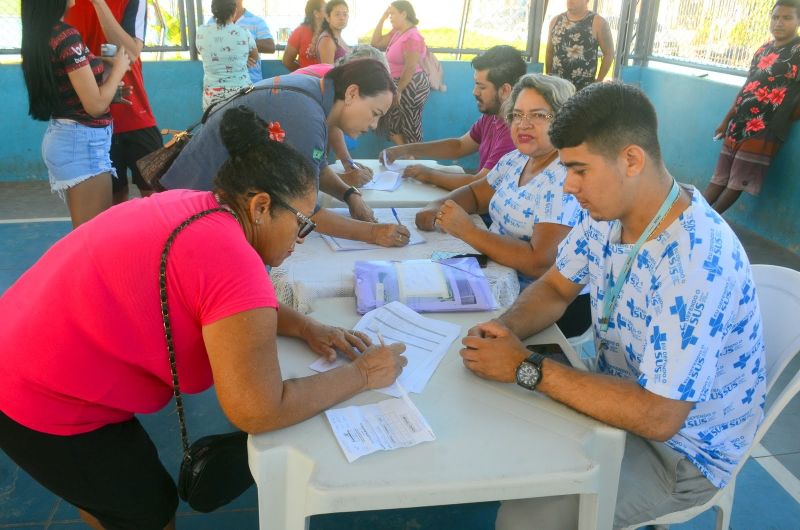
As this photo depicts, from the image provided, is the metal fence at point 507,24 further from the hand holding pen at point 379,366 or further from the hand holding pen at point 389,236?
the hand holding pen at point 379,366

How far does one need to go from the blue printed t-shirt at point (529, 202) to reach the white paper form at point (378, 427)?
963 mm

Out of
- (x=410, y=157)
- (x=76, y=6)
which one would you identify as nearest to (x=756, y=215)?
(x=410, y=157)

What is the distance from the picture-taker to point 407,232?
7.65 feet

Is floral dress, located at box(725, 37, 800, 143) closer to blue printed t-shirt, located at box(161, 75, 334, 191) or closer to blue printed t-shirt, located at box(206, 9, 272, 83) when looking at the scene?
blue printed t-shirt, located at box(161, 75, 334, 191)

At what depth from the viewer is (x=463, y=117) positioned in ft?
21.6

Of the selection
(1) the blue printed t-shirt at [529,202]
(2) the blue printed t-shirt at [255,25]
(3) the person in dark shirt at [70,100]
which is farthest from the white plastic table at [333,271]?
(2) the blue printed t-shirt at [255,25]

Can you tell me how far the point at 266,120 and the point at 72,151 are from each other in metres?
1.16

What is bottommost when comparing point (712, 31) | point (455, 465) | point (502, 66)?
point (455, 465)

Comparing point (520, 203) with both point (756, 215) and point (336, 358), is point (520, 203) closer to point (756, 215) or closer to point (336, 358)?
point (336, 358)

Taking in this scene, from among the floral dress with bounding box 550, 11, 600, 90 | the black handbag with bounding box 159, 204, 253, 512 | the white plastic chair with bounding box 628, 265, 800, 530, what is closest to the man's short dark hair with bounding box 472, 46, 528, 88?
the white plastic chair with bounding box 628, 265, 800, 530

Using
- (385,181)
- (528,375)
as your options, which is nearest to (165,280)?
(528,375)

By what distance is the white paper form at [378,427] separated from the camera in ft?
3.99

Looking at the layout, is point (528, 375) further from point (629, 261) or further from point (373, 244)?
point (373, 244)

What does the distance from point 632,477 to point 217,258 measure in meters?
1.01
